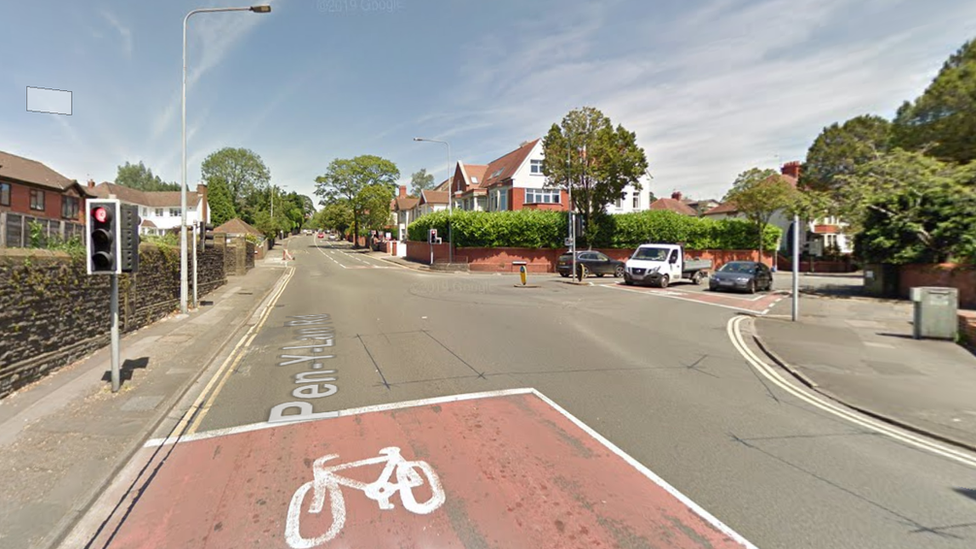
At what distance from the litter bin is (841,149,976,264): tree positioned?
7775mm

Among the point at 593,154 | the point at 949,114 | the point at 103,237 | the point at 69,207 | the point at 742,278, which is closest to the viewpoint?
the point at 103,237

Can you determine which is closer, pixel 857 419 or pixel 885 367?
pixel 857 419

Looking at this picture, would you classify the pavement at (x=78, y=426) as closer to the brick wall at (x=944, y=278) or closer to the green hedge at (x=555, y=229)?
the brick wall at (x=944, y=278)

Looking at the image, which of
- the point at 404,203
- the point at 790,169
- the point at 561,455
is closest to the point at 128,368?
the point at 561,455

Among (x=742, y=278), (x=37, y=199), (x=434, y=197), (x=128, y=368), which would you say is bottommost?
(x=128, y=368)

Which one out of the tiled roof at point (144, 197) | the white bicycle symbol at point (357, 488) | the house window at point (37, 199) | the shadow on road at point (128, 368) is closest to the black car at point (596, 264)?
the shadow on road at point (128, 368)

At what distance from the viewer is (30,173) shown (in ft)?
121

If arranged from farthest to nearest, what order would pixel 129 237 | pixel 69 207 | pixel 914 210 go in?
pixel 69 207 → pixel 914 210 → pixel 129 237

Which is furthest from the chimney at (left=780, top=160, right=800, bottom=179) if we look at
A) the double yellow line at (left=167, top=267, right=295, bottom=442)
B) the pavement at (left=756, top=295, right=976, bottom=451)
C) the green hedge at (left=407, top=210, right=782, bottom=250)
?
the double yellow line at (left=167, top=267, right=295, bottom=442)

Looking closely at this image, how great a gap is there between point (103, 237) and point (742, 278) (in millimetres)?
22679

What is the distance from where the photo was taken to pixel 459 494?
3738mm

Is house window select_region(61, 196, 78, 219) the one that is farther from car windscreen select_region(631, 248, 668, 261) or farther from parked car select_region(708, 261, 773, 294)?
parked car select_region(708, 261, 773, 294)

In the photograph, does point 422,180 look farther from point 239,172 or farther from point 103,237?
point 103,237

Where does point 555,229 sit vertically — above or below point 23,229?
above
